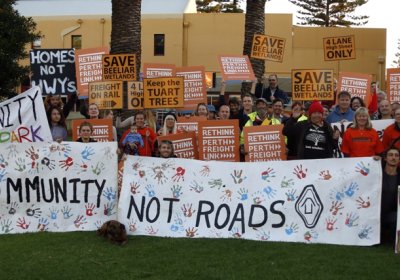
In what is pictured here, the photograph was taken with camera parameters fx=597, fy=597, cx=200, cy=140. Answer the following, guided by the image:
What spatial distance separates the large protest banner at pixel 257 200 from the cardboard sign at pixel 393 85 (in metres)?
4.57

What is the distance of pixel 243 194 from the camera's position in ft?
25.6

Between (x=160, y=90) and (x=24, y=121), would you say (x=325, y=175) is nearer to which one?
(x=160, y=90)

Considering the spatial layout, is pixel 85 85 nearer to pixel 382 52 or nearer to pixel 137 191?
pixel 137 191

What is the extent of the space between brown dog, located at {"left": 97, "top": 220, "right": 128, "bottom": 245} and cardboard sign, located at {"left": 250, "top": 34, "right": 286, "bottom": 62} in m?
6.49

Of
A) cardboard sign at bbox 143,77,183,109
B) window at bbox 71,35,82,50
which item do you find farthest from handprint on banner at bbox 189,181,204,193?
window at bbox 71,35,82,50

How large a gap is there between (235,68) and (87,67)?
339 cm

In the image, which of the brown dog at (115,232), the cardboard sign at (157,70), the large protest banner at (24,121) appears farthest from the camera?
the cardboard sign at (157,70)

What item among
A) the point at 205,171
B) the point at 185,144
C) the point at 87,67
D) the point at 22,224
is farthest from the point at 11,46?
the point at 205,171

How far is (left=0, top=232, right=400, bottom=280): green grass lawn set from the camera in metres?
6.27

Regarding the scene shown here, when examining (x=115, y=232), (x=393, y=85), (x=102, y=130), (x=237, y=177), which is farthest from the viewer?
(x=393, y=85)

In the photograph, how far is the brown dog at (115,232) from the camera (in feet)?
24.5

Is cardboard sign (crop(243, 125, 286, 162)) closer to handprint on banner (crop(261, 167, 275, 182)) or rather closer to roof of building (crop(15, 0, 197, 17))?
handprint on banner (crop(261, 167, 275, 182))

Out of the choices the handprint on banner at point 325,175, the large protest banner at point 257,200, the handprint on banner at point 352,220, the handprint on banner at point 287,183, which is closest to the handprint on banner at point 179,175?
the large protest banner at point 257,200

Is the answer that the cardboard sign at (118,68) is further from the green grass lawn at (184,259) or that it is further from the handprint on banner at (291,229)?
the handprint on banner at (291,229)
